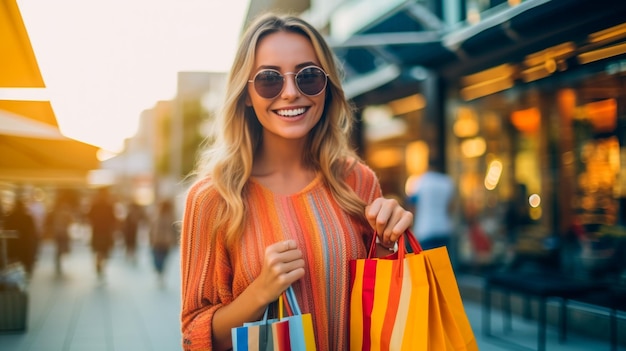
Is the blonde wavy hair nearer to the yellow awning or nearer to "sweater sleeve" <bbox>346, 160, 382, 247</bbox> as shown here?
"sweater sleeve" <bbox>346, 160, 382, 247</bbox>

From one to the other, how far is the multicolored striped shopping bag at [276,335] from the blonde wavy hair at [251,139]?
11.6 inches

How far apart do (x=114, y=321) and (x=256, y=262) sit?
24.2 ft

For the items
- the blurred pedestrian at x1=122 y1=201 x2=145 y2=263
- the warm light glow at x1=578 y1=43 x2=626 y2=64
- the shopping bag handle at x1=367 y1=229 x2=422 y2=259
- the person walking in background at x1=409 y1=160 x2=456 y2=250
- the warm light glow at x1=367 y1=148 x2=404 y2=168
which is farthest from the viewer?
A: the blurred pedestrian at x1=122 y1=201 x2=145 y2=263

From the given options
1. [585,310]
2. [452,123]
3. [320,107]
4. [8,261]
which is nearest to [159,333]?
[8,261]

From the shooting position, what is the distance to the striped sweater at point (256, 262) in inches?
65.0

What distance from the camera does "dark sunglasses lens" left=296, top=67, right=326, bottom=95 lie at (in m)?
1.76

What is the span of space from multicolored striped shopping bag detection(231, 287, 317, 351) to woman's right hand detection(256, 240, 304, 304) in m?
0.07

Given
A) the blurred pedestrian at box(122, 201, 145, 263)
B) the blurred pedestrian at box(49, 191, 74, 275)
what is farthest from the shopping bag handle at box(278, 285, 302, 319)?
the blurred pedestrian at box(122, 201, 145, 263)

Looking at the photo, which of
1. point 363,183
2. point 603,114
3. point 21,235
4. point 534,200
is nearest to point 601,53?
point 603,114

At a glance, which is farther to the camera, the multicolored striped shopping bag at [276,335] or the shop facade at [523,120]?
the shop facade at [523,120]

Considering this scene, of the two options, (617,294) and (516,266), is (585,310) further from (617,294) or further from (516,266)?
(516,266)

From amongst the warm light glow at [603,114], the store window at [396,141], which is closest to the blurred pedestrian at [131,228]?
the store window at [396,141]

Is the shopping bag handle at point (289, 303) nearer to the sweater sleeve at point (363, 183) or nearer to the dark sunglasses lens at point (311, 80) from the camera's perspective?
the sweater sleeve at point (363, 183)

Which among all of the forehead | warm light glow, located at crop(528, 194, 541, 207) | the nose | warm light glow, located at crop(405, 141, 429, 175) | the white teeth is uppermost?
warm light glow, located at crop(405, 141, 429, 175)
